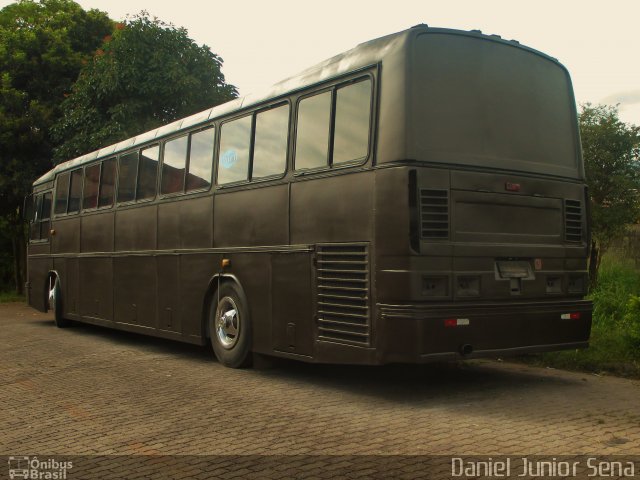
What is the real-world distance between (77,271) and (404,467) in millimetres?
11150

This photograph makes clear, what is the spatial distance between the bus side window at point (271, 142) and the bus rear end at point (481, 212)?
1898 millimetres

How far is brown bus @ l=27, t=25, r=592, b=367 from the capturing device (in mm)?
6887

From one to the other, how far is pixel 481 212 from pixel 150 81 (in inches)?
A: 551

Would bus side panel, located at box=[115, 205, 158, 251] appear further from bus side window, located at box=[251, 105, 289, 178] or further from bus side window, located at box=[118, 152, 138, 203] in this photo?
bus side window, located at box=[251, 105, 289, 178]

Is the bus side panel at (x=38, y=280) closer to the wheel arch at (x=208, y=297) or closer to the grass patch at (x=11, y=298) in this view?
the wheel arch at (x=208, y=297)

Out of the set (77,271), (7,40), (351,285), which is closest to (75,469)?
(351,285)

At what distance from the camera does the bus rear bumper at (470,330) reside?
22.1 feet

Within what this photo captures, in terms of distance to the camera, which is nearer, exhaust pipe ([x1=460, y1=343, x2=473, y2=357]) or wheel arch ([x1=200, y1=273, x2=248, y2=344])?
exhaust pipe ([x1=460, y1=343, x2=473, y2=357])

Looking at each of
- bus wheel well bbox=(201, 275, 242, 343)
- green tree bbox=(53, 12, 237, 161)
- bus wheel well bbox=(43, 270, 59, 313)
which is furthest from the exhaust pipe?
green tree bbox=(53, 12, 237, 161)

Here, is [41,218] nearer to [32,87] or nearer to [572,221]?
[32,87]

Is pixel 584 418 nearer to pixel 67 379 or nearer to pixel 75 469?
pixel 75 469

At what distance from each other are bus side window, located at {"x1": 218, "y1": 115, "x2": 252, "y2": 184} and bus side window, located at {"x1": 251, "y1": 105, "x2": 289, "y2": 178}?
0.23 metres

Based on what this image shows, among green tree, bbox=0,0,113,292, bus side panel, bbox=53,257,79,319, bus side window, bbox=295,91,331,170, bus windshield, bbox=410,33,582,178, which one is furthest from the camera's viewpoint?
green tree, bbox=0,0,113,292

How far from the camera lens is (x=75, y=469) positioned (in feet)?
16.7
